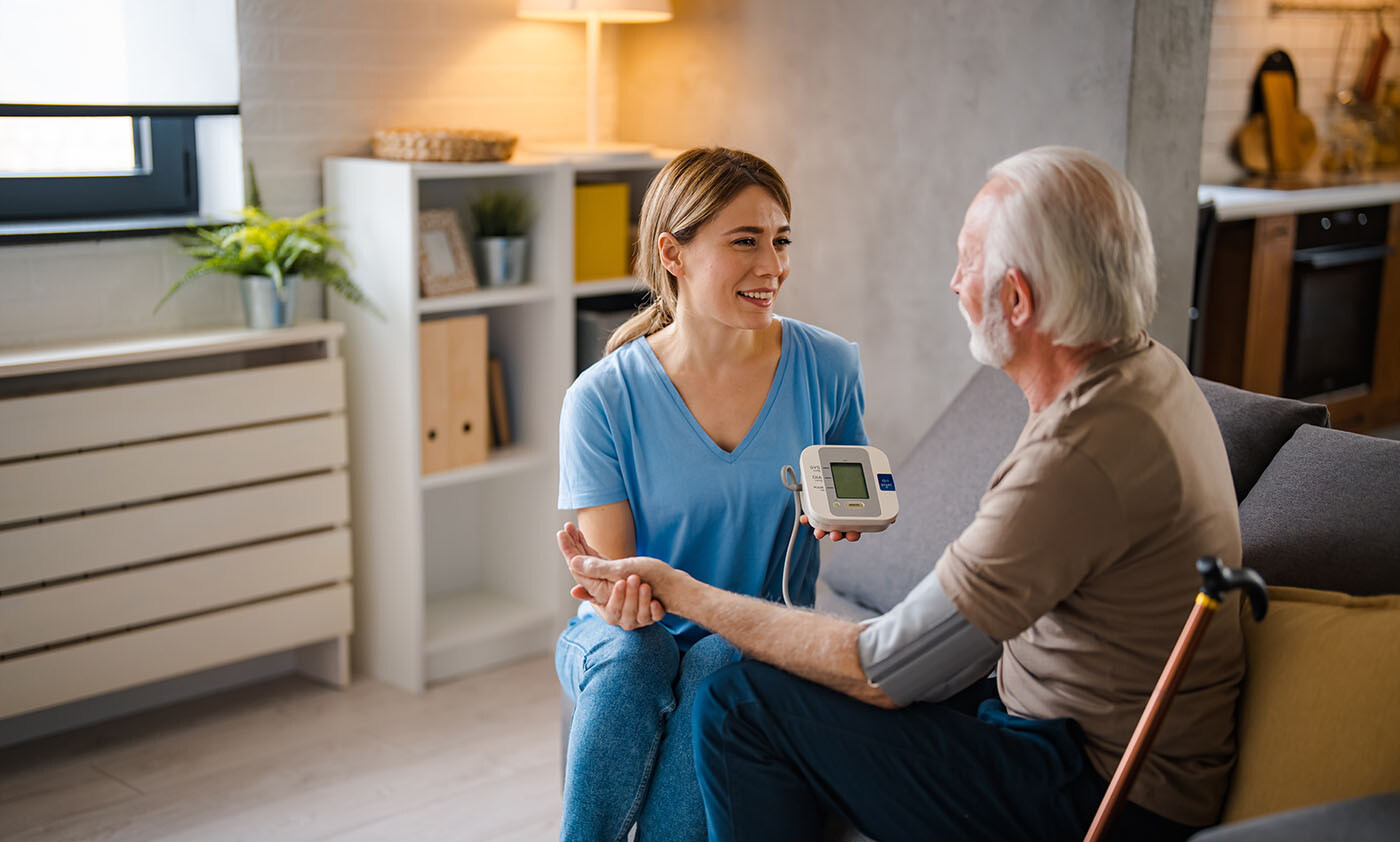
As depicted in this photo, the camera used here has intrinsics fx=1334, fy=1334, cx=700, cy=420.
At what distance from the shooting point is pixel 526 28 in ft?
11.0

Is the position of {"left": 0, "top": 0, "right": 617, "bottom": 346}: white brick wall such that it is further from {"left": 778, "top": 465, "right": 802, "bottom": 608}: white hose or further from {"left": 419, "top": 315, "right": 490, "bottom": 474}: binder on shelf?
{"left": 778, "top": 465, "right": 802, "bottom": 608}: white hose

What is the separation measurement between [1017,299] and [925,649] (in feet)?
1.31

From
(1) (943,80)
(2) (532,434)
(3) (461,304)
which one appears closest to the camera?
(1) (943,80)

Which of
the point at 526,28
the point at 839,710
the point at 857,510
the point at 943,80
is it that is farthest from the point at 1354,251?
the point at 839,710

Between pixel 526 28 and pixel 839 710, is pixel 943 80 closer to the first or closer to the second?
pixel 526 28

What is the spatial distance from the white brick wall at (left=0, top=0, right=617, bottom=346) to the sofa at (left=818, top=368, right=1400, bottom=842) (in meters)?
1.57

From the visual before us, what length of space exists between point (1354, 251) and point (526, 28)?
279cm

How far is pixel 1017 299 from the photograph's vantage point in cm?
147

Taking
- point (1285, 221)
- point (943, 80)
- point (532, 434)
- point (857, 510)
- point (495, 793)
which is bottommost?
point (495, 793)

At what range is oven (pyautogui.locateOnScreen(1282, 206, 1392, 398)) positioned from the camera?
4.23m

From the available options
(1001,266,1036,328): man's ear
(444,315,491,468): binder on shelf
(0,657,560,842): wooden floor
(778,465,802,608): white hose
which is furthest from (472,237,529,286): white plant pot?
(1001,266,1036,328): man's ear

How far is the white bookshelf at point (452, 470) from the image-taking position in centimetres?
294

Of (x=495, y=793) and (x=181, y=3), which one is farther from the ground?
(x=181, y=3)

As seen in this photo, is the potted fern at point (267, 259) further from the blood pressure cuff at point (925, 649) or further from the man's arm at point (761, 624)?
the blood pressure cuff at point (925, 649)
